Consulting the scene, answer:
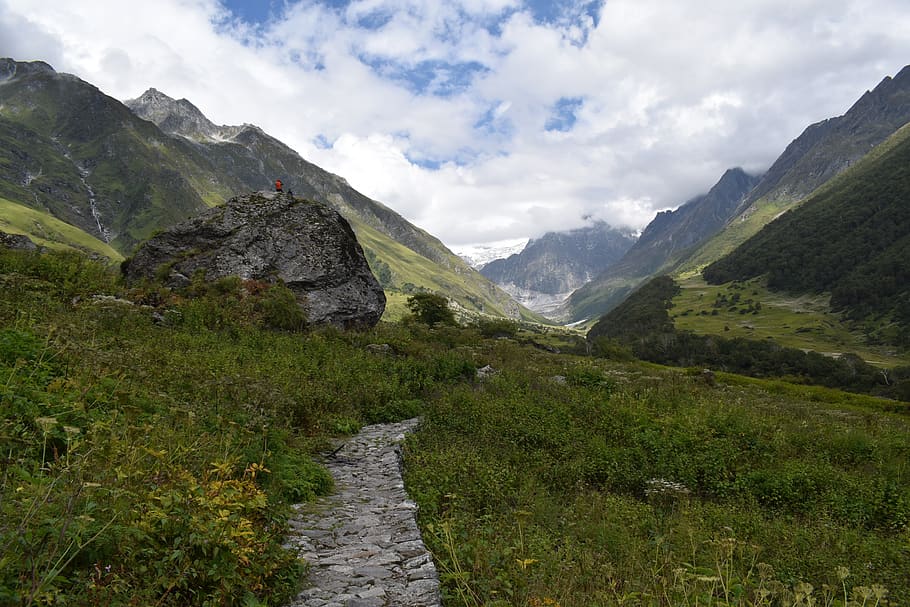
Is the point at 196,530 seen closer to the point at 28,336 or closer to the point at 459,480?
the point at 459,480

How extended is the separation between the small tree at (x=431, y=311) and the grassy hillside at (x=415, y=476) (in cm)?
2719

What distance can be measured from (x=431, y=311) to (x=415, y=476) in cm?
3804

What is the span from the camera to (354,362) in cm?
1786

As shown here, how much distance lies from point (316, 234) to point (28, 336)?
2189 centimetres

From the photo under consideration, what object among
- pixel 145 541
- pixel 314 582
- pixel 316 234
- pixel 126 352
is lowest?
pixel 314 582

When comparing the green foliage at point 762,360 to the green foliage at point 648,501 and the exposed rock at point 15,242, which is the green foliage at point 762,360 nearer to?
the green foliage at point 648,501

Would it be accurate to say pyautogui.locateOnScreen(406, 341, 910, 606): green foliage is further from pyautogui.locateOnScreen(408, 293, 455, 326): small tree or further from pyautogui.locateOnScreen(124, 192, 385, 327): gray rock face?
pyautogui.locateOnScreen(408, 293, 455, 326): small tree

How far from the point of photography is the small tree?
46.5 meters

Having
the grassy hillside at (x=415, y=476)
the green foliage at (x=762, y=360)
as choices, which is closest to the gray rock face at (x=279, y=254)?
the grassy hillside at (x=415, y=476)

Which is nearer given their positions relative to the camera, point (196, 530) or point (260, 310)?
point (196, 530)

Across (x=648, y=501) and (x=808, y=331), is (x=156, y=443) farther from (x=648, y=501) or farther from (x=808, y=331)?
(x=808, y=331)

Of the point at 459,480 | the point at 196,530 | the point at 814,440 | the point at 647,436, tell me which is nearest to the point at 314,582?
the point at 196,530

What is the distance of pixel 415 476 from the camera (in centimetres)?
917

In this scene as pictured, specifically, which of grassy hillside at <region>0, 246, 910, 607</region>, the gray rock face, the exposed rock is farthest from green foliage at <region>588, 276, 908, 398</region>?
the exposed rock
